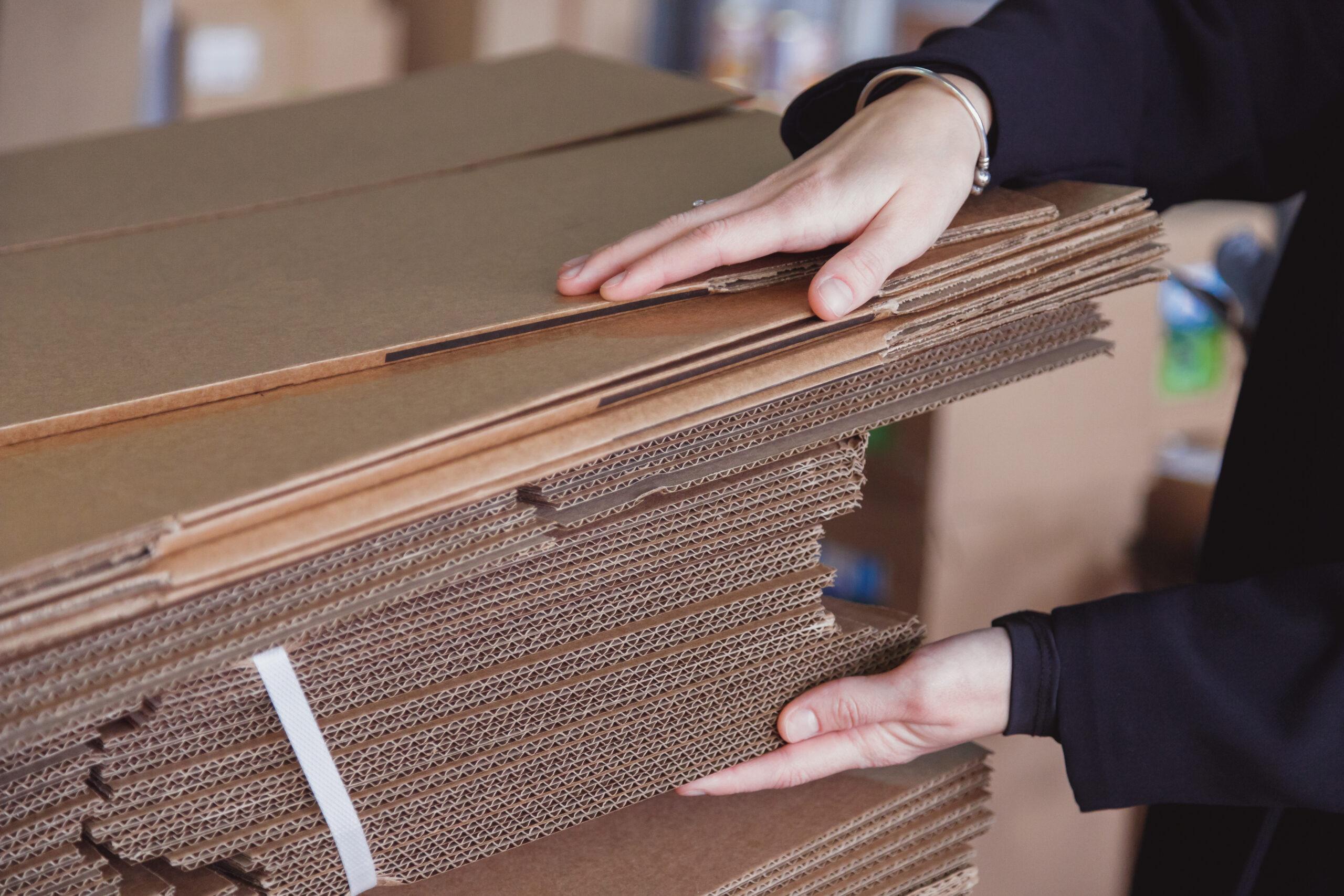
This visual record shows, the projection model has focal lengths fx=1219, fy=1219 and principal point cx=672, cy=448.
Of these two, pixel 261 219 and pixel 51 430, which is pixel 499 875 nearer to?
pixel 51 430

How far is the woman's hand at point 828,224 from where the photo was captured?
0.76 meters

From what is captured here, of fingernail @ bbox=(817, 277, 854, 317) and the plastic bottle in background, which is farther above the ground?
the plastic bottle in background

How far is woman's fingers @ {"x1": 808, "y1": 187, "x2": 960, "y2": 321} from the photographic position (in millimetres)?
741

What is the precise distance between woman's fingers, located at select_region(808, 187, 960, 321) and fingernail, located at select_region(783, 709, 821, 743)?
10.9 inches

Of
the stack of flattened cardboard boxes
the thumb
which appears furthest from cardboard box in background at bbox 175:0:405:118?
the thumb

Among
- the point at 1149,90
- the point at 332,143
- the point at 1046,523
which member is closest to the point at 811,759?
the point at 1149,90

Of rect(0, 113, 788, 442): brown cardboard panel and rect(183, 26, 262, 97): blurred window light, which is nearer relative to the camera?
rect(0, 113, 788, 442): brown cardboard panel

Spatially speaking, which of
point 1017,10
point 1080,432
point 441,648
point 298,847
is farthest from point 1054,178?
point 1080,432

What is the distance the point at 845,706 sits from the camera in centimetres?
83

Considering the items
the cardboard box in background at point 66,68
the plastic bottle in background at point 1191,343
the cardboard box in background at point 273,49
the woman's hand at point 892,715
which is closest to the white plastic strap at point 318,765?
the woman's hand at point 892,715

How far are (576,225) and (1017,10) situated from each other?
0.40 m

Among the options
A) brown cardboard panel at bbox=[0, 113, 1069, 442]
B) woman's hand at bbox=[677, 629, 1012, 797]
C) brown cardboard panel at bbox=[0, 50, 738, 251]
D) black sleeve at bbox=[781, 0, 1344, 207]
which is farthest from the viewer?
brown cardboard panel at bbox=[0, 50, 738, 251]

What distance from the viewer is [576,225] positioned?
94 centimetres

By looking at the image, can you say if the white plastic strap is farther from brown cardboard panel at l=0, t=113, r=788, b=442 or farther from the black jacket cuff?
the black jacket cuff
